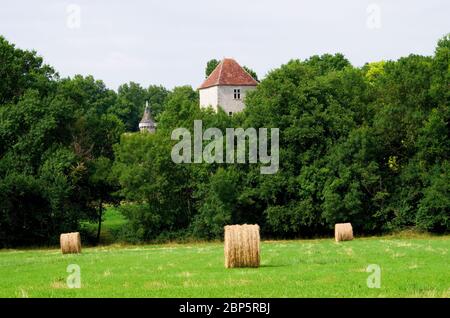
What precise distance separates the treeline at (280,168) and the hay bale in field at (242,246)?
28945mm

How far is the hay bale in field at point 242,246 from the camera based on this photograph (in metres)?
20.6

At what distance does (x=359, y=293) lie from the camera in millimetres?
14617

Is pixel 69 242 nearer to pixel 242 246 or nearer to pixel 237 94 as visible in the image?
pixel 242 246

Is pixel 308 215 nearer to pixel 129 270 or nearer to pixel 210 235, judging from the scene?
pixel 210 235

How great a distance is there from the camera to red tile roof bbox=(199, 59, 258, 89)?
8869 cm

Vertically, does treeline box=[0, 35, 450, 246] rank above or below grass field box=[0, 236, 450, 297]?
above

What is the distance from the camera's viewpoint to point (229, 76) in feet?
293

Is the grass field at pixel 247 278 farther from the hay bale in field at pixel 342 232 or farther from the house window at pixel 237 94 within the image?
the house window at pixel 237 94

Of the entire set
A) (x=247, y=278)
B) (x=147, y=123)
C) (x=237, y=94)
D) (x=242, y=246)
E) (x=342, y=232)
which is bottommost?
(x=342, y=232)

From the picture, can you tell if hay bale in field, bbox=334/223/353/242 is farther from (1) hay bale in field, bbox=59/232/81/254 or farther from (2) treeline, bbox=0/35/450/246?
(1) hay bale in field, bbox=59/232/81/254

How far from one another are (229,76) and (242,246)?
69890mm

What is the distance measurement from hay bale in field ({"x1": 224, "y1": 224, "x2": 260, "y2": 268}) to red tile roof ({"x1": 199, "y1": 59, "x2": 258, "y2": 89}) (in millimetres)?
67926


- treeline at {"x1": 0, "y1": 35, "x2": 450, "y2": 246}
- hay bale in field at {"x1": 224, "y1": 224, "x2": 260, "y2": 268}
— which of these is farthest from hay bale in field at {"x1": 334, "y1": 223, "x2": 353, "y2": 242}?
hay bale in field at {"x1": 224, "y1": 224, "x2": 260, "y2": 268}

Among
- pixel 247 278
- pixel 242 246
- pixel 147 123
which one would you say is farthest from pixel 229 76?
pixel 247 278
